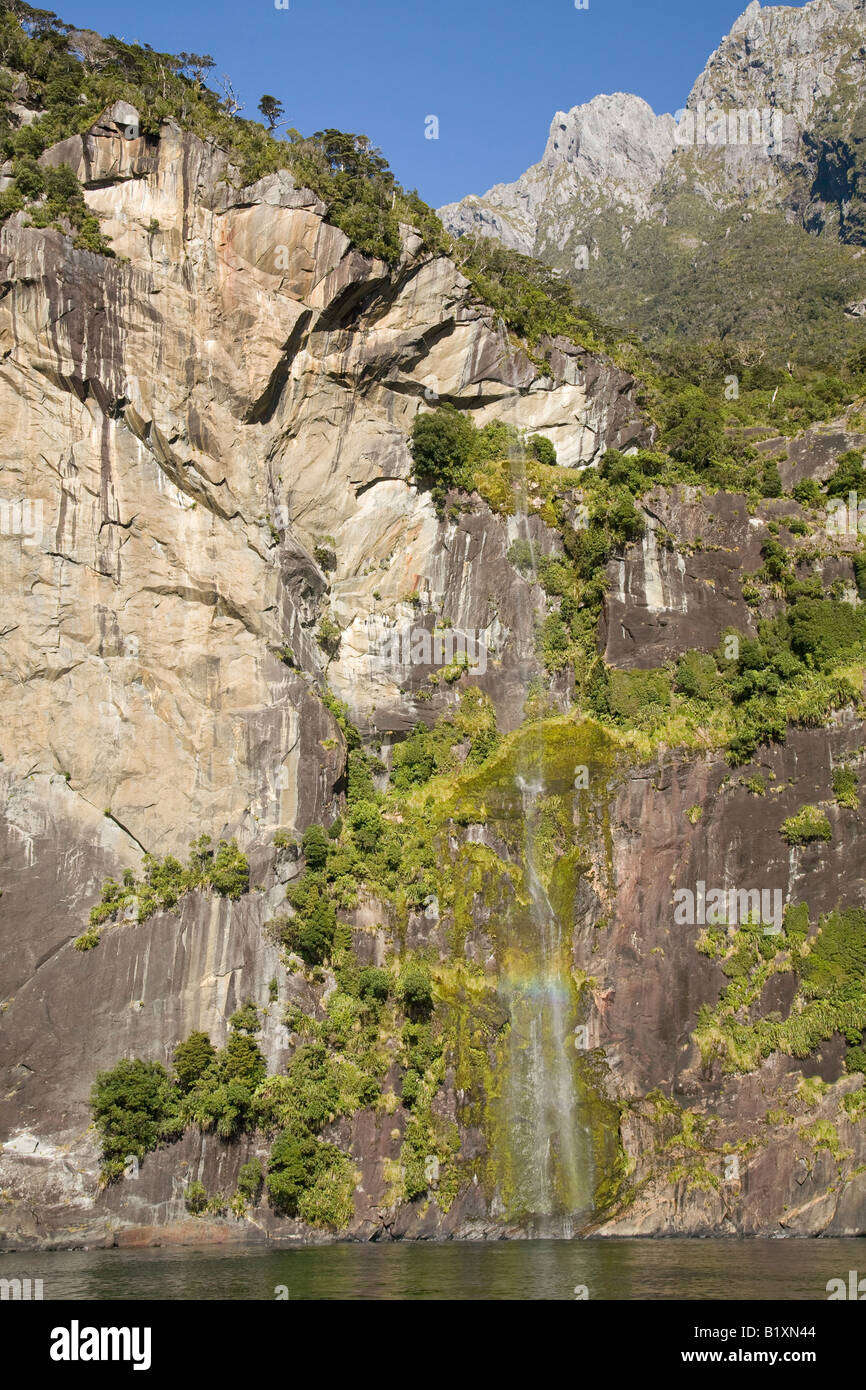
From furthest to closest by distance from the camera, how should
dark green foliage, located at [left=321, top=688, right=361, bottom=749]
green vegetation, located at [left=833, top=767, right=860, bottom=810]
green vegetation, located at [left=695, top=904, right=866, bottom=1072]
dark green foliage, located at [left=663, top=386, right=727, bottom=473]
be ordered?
dark green foliage, located at [left=663, top=386, right=727, bottom=473] < dark green foliage, located at [left=321, top=688, right=361, bottom=749] < green vegetation, located at [left=833, top=767, right=860, bottom=810] < green vegetation, located at [left=695, top=904, right=866, bottom=1072]

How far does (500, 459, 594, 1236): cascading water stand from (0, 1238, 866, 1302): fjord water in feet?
5.67

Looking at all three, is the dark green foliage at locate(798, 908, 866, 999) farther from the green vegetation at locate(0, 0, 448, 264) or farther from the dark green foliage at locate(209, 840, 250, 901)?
the green vegetation at locate(0, 0, 448, 264)

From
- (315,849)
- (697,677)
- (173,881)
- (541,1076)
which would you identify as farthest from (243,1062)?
(697,677)

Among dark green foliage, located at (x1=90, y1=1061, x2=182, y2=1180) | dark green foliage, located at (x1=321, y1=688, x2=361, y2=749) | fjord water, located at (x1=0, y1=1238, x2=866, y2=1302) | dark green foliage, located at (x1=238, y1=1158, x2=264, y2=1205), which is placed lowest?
fjord water, located at (x1=0, y1=1238, x2=866, y2=1302)

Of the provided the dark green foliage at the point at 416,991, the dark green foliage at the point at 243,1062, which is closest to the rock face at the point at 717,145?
the dark green foliage at the point at 416,991

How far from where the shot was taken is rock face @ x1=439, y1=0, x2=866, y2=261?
10781 centimetres

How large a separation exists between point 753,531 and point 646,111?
349 ft

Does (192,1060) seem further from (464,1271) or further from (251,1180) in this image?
(464,1271)

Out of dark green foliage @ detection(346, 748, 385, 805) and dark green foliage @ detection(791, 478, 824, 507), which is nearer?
dark green foliage @ detection(346, 748, 385, 805)

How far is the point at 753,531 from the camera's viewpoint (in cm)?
4769

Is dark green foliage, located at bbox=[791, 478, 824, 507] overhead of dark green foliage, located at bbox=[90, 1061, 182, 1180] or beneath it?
overhead

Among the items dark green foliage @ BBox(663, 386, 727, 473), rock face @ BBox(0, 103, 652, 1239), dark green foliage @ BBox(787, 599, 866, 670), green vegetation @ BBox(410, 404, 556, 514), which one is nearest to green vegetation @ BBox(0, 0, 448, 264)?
rock face @ BBox(0, 103, 652, 1239)
